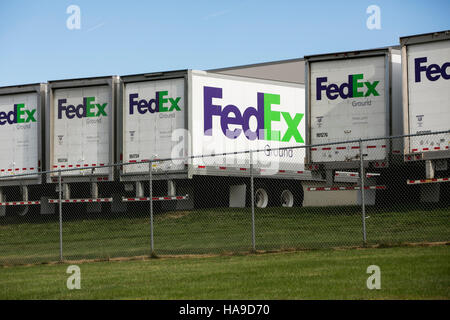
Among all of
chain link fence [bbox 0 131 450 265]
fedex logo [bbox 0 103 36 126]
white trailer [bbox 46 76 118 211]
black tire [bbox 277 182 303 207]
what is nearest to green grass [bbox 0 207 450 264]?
chain link fence [bbox 0 131 450 265]

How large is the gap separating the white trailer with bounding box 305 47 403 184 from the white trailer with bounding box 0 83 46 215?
8.48m

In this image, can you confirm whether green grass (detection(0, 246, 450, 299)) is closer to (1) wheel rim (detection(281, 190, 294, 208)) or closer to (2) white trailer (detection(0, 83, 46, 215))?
(2) white trailer (detection(0, 83, 46, 215))

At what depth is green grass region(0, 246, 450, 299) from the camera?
9789 mm

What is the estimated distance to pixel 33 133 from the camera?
25.0m

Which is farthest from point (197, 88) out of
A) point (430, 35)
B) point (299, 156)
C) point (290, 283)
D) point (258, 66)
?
point (258, 66)

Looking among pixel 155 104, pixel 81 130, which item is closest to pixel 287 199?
pixel 155 104

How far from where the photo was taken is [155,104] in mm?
23234

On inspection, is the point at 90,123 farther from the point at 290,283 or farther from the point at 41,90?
the point at 290,283

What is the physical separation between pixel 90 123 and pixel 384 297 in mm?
16237

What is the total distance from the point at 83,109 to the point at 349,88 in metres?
8.00

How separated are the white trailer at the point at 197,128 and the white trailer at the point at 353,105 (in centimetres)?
311

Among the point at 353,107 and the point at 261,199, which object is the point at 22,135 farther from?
the point at 353,107

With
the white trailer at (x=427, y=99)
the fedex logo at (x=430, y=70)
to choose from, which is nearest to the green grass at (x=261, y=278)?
the white trailer at (x=427, y=99)

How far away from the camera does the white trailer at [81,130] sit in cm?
2380
